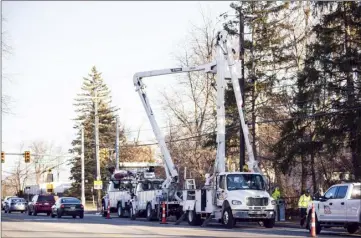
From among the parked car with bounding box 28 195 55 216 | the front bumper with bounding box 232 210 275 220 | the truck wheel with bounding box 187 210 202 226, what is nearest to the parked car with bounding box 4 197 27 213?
the parked car with bounding box 28 195 55 216

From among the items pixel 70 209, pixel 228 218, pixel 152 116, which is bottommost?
pixel 70 209

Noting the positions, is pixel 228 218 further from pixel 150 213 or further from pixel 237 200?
pixel 150 213

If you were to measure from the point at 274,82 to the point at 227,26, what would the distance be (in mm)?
4907

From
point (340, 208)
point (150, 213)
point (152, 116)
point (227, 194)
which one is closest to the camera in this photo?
point (340, 208)

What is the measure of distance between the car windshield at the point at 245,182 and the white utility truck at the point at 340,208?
13.9ft

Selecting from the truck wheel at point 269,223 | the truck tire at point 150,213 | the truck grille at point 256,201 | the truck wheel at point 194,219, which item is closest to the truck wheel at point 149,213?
the truck tire at point 150,213

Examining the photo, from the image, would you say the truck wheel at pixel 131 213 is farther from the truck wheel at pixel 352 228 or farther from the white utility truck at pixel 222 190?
the truck wheel at pixel 352 228

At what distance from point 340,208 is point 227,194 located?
6.22m

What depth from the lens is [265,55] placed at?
143 feet

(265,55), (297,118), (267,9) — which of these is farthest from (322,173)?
(267,9)

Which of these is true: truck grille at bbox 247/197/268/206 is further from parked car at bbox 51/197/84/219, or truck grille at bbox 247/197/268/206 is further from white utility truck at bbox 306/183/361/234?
parked car at bbox 51/197/84/219

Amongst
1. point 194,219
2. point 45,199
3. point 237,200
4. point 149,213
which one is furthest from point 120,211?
point 237,200

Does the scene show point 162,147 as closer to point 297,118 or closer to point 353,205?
point 297,118

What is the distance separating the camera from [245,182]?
95.0ft
